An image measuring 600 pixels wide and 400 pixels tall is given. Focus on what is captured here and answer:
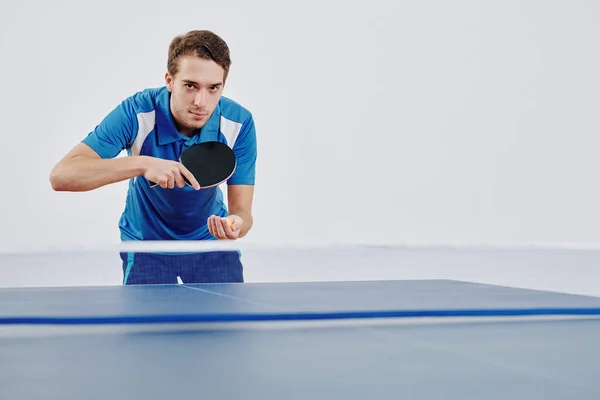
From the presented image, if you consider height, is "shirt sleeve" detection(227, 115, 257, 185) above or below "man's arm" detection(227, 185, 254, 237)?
above

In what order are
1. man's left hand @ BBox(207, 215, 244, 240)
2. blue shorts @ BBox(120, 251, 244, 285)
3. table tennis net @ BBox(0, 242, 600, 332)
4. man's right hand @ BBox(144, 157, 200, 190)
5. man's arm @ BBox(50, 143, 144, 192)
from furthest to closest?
1. man's arm @ BBox(50, 143, 144, 192)
2. blue shorts @ BBox(120, 251, 244, 285)
3. man's right hand @ BBox(144, 157, 200, 190)
4. man's left hand @ BBox(207, 215, 244, 240)
5. table tennis net @ BBox(0, 242, 600, 332)

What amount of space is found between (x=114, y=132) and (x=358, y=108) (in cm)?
395

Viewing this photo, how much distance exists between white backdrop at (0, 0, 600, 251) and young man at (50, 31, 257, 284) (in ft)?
10.2

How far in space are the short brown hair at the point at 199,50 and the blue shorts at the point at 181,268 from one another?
1017mm

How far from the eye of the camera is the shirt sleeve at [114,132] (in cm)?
371

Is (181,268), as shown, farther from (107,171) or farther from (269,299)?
(269,299)

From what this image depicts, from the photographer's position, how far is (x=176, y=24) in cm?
706

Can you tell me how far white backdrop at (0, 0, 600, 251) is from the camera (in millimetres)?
6887

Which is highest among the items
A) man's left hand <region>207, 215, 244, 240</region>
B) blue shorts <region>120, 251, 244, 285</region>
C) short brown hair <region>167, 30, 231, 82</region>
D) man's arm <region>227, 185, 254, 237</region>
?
short brown hair <region>167, 30, 231, 82</region>

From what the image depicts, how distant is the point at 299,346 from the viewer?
1505mm

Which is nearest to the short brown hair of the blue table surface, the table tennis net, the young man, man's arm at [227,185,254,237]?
the young man

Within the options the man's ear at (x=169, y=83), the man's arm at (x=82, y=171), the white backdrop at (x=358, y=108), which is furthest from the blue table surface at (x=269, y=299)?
the white backdrop at (x=358, y=108)

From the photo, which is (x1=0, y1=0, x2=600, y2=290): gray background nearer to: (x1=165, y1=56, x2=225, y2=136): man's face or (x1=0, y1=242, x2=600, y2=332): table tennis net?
(x1=165, y1=56, x2=225, y2=136): man's face

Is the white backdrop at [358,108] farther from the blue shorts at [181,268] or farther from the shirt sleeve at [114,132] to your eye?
the blue shorts at [181,268]
